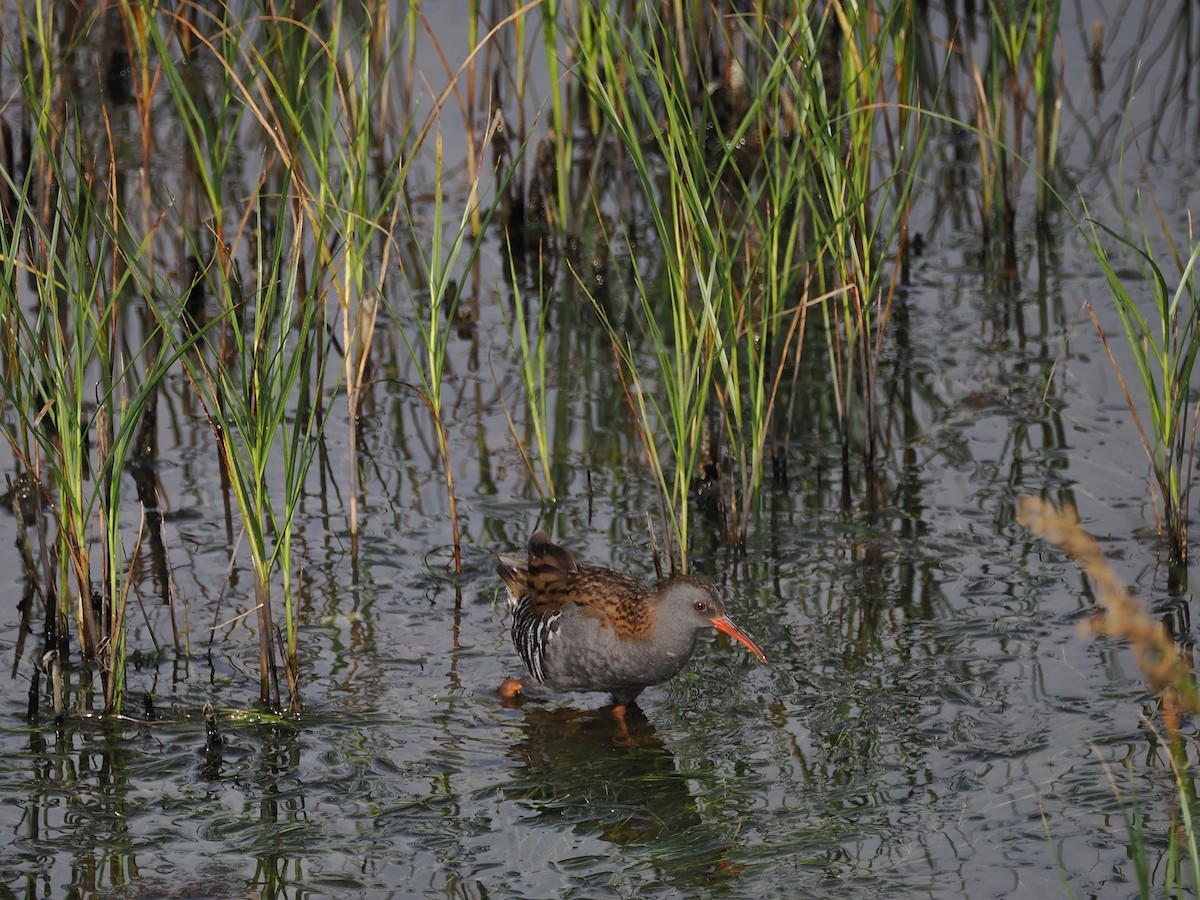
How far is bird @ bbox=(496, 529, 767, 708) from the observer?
5.15m

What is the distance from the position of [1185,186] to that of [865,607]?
14.6ft

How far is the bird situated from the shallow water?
165mm

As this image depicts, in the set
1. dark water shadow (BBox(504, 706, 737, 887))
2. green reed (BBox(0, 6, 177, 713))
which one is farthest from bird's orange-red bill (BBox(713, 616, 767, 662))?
green reed (BBox(0, 6, 177, 713))

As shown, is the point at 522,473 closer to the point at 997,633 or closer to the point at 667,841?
the point at 997,633

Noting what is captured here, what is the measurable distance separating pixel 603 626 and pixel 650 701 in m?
0.39

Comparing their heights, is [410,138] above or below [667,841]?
above

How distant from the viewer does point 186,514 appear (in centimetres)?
658

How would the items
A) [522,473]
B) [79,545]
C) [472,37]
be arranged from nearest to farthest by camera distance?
[79,545] → [522,473] → [472,37]

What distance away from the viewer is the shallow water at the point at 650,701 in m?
4.32

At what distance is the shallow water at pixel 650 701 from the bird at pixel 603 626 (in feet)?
0.54

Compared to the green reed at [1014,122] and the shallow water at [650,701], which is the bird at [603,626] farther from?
the green reed at [1014,122]

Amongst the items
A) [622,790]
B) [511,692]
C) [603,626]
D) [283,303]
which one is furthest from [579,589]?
[283,303]

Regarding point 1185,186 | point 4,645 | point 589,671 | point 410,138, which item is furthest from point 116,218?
point 1185,186

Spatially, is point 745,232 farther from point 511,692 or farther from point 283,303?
point 283,303
